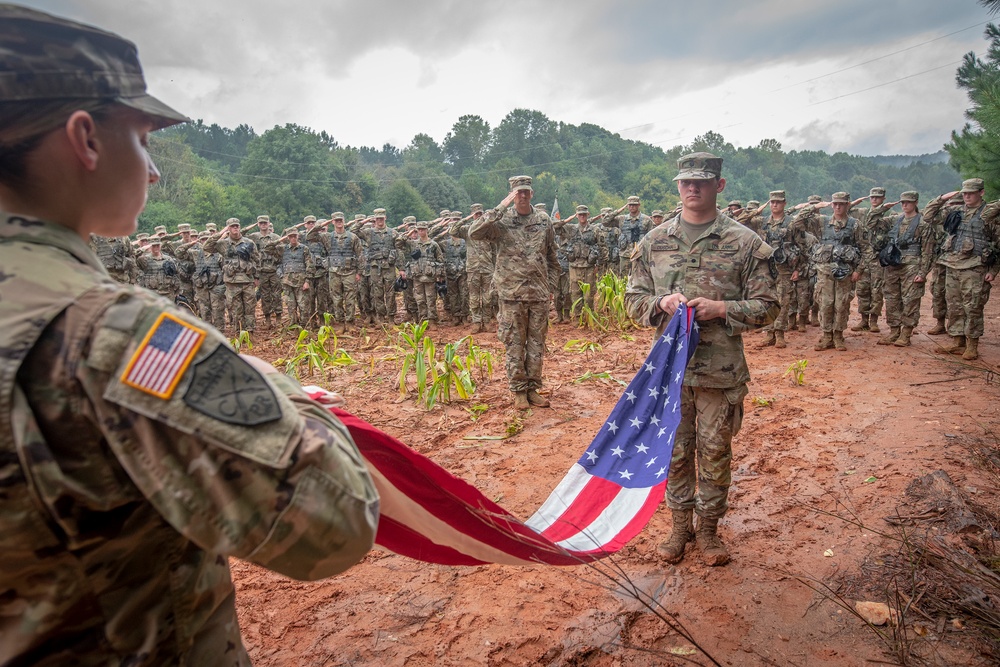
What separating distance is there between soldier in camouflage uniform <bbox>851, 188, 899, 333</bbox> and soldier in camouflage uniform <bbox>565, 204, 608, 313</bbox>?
525 centimetres

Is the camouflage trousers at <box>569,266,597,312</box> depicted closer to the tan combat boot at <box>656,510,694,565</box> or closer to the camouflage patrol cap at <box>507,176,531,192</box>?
the camouflage patrol cap at <box>507,176,531,192</box>

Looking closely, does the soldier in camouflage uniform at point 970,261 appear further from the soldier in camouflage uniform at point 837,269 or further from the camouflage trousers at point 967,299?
the soldier in camouflage uniform at point 837,269

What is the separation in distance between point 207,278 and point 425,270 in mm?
4783

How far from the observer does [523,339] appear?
666cm

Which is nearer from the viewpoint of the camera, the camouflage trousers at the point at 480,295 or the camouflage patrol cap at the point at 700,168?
the camouflage patrol cap at the point at 700,168

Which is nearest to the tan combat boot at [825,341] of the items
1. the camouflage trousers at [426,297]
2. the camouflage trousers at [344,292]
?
the camouflage trousers at [426,297]

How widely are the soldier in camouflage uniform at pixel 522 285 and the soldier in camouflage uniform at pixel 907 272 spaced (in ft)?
20.0

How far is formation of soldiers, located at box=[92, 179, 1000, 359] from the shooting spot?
8.51 metres

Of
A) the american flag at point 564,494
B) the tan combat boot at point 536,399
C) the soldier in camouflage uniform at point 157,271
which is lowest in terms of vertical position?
the tan combat boot at point 536,399

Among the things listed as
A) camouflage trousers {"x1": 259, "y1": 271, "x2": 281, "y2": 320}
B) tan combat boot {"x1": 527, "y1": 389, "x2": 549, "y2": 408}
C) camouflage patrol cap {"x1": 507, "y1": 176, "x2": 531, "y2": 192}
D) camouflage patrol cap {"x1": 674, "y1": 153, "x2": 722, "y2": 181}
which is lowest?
tan combat boot {"x1": 527, "y1": 389, "x2": 549, "y2": 408}

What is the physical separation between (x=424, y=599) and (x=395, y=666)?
527mm

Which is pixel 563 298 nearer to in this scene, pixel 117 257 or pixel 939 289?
pixel 939 289

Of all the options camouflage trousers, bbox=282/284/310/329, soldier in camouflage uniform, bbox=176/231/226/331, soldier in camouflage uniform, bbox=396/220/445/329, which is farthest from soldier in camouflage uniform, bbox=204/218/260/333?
soldier in camouflage uniform, bbox=396/220/445/329

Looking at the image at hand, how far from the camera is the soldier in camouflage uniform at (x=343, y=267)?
42.2ft
